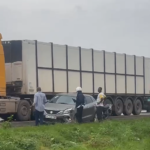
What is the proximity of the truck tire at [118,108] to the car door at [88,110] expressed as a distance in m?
10.0

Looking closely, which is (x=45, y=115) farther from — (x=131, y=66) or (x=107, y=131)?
(x=131, y=66)

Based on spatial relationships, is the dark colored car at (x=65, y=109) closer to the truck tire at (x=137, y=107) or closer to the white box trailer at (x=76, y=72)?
the white box trailer at (x=76, y=72)

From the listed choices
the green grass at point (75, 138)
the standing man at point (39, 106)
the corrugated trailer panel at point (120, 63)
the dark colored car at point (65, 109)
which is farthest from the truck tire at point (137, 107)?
the green grass at point (75, 138)

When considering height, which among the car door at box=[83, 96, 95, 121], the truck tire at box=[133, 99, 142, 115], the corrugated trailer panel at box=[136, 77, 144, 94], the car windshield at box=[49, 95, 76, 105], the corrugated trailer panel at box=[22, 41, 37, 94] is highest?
the corrugated trailer panel at box=[22, 41, 37, 94]

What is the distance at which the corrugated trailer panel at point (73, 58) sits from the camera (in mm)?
30781

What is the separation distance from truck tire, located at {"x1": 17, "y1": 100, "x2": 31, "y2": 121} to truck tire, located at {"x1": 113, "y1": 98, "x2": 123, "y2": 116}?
339 inches

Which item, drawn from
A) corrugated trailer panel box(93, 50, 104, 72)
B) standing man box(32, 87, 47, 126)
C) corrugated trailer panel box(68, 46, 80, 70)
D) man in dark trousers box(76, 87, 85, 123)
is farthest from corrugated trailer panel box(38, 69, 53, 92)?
standing man box(32, 87, 47, 126)

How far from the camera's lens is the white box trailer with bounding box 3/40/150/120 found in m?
27.7

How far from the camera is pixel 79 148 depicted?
42.2 ft

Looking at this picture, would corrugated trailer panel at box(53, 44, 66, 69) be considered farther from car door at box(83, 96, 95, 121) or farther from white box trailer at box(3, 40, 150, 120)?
car door at box(83, 96, 95, 121)

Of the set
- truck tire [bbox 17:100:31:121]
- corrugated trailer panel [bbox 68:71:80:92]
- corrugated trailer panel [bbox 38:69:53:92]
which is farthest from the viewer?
corrugated trailer panel [bbox 68:71:80:92]

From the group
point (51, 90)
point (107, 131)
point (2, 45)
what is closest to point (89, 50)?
point (51, 90)

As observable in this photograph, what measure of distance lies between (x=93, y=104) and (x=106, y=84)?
10.0 metres

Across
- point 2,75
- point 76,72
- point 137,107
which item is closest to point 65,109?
point 2,75
